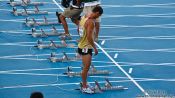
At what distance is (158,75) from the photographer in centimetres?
1206

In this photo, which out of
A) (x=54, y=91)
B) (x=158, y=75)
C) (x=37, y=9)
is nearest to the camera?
(x=54, y=91)

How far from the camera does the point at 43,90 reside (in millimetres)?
11156

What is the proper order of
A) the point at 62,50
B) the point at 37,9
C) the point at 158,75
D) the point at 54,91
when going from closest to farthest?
the point at 54,91, the point at 158,75, the point at 62,50, the point at 37,9

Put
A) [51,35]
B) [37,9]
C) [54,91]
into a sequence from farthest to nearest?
[37,9] → [51,35] → [54,91]

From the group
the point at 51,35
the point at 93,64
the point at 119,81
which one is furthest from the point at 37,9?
the point at 119,81

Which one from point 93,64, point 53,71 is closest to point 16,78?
point 53,71

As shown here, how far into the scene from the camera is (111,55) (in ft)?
43.8

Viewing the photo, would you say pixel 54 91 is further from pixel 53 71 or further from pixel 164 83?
pixel 164 83

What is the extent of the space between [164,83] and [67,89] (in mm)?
2377

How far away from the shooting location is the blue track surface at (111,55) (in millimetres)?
11359

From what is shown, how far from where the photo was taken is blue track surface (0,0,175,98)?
447 inches

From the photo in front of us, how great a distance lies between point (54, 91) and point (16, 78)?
1.23 m

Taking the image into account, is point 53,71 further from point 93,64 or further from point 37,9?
point 37,9

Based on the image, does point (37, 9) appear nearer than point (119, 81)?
No
